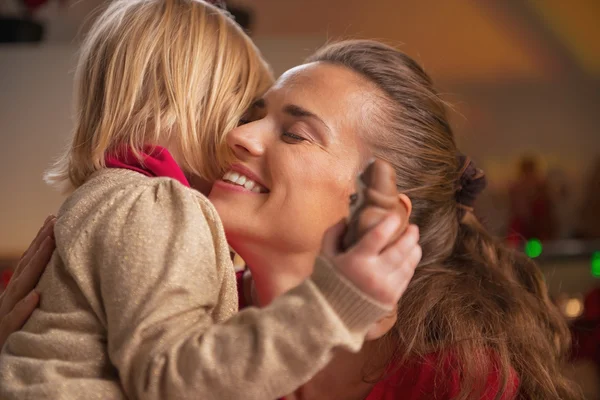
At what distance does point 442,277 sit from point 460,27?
10.8ft

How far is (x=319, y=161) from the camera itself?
1367mm

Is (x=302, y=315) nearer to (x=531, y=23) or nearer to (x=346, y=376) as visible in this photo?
(x=346, y=376)

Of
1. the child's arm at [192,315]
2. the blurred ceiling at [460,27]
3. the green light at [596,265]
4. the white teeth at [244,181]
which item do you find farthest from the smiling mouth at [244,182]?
the blurred ceiling at [460,27]

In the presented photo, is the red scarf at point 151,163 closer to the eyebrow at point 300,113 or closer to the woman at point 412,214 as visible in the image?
the woman at point 412,214

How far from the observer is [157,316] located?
3.20 feet

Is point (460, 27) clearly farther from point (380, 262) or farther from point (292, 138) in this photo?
point (380, 262)

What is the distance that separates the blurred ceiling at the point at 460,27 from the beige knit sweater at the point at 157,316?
10.3ft

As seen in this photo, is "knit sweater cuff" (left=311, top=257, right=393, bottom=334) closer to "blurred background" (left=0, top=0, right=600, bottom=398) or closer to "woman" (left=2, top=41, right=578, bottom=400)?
"woman" (left=2, top=41, right=578, bottom=400)

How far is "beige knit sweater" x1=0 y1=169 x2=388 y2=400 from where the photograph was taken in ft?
2.96

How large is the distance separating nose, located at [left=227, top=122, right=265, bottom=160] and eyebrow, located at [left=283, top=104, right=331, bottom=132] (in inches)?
2.7

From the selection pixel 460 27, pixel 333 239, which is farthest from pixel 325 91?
pixel 460 27

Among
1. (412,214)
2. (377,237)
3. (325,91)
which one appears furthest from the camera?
(412,214)

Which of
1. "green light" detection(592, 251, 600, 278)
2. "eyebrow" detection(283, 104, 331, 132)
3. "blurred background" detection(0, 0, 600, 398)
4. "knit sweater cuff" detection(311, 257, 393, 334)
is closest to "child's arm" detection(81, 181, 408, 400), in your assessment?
"knit sweater cuff" detection(311, 257, 393, 334)

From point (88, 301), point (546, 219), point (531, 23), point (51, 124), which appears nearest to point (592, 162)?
point (546, 219)
